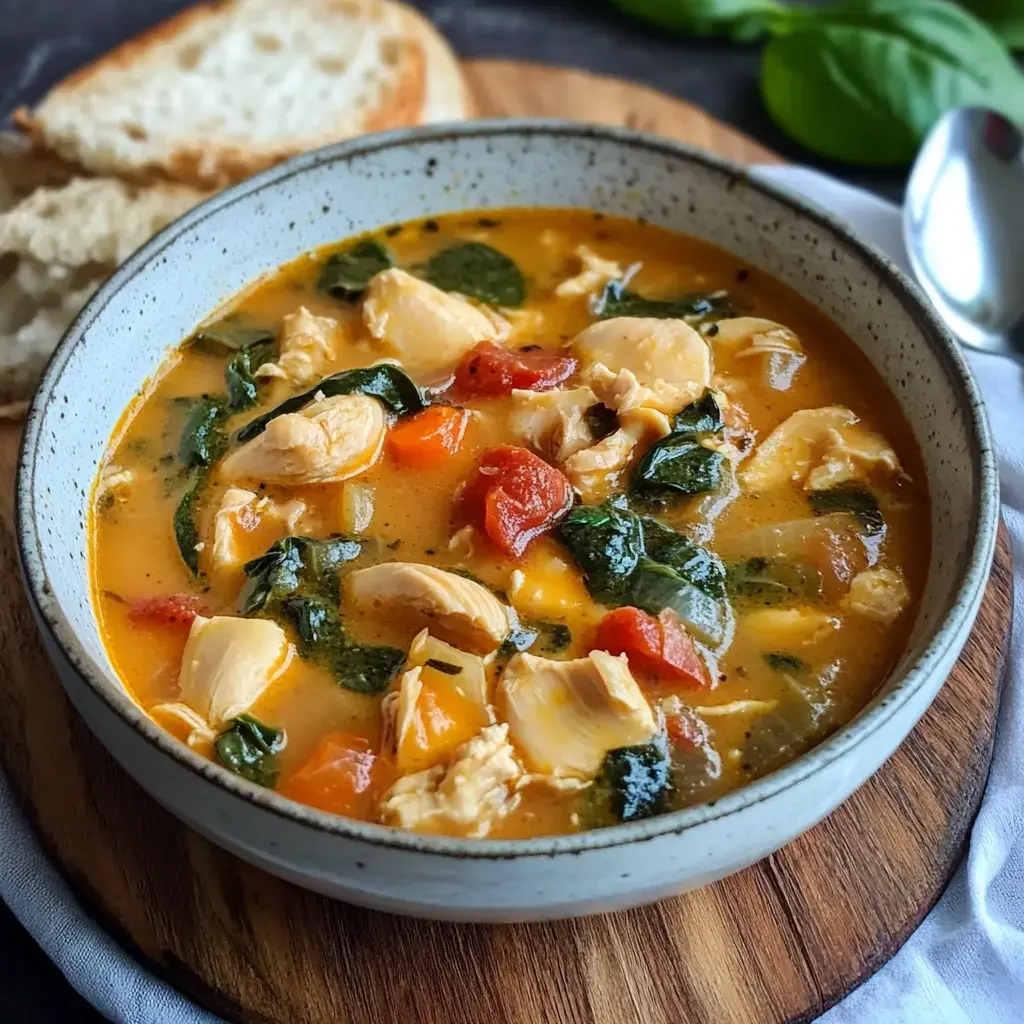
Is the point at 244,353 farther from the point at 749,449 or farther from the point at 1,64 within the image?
the point at 1,64

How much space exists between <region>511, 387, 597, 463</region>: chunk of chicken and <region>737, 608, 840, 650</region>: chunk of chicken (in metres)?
0.67

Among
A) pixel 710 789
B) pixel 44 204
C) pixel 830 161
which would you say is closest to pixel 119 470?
pixel 44 204

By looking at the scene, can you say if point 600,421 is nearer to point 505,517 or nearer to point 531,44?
point 505,517

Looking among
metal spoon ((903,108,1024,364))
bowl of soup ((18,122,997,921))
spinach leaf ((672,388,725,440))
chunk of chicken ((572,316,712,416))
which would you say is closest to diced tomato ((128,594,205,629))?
bowl of soup ((18,122,997,921))

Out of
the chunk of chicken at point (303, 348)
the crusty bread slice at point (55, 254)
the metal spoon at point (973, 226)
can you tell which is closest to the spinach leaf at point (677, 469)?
the chunk of chicken at point (303, 348)

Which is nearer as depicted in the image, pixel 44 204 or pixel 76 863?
pixel 76 863

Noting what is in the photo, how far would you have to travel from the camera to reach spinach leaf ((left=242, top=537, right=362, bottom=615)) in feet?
9.60

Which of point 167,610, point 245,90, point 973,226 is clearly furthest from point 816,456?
point 245,90

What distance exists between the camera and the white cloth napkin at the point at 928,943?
2.68 metres

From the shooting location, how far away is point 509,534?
3.01 metres

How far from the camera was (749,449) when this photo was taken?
329 cm

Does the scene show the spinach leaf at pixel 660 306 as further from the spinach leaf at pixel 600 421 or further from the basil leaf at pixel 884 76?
the basil leaf at pixel 884 76

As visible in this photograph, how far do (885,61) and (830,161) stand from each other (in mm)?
462

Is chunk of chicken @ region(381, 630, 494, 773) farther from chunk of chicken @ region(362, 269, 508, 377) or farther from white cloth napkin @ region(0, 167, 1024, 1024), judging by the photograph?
chunk of chicken @ region(362, 269, 508, 377)
